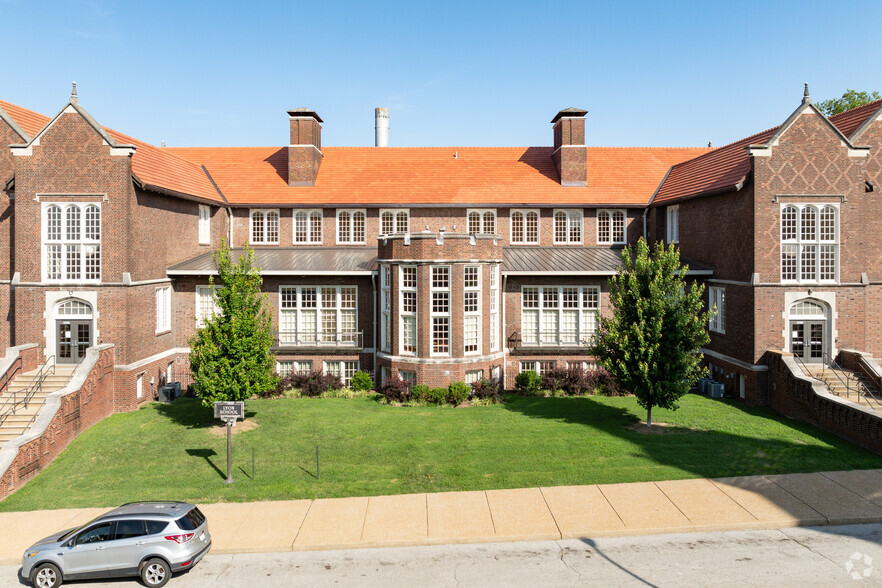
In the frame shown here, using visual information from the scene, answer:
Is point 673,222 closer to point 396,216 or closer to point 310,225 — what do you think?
point 396,216

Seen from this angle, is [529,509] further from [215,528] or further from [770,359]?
[770,359]

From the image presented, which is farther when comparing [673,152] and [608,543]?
[673,152]

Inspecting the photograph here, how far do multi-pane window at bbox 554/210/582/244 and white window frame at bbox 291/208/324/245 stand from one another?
13230 mm

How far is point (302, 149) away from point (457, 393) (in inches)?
702

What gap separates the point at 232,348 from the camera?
20141 mm

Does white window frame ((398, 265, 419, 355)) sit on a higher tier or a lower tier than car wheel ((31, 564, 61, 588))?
higher

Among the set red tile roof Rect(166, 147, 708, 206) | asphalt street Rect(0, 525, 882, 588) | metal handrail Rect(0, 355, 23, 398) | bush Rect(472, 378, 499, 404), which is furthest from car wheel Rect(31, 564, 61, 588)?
red tile roof Rect(166, 147, 708, 206)

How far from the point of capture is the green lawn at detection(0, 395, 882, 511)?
15.8m

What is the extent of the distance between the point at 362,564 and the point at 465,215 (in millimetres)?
22404

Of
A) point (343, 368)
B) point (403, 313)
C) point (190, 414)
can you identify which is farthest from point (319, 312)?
point (190, 414)

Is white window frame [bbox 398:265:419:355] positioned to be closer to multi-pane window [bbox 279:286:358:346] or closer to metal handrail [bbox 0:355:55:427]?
multi-pane window [bbox 279:286:358:346]

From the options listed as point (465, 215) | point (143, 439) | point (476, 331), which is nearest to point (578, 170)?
point (465, 215)

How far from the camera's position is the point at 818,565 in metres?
11.6

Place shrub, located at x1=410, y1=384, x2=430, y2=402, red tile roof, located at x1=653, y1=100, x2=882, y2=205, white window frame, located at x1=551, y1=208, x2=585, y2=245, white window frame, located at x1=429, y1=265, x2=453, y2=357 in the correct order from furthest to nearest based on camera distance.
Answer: white window frame, located at x1=551, y1=208, x2=585, y2=245
red tile roof, located at x1=653, y1=100, x2=882, y2=205
white window frame, located at x1=429, y1=265, x2=453, y2=357
shrub, located at x1=410, y1=384, x2=430, y2=402
